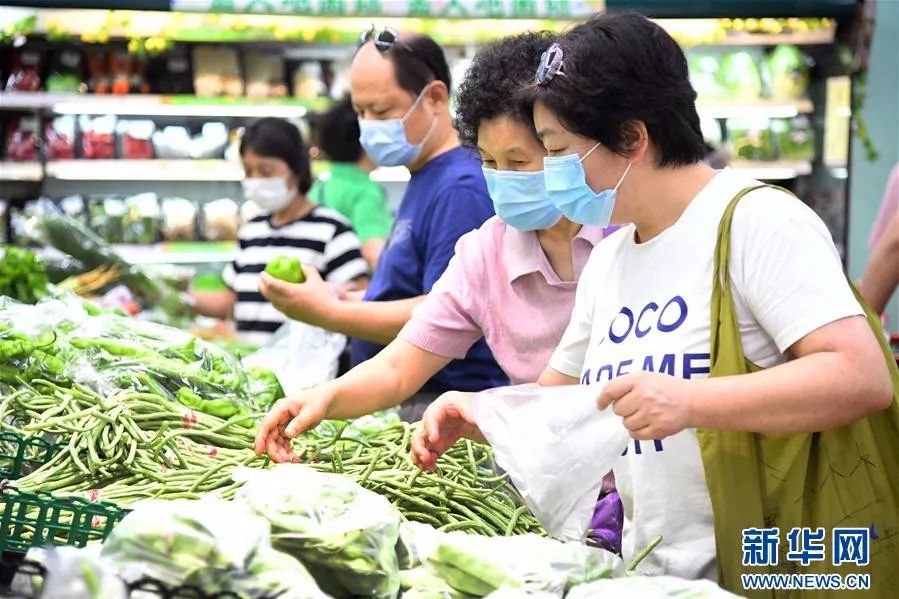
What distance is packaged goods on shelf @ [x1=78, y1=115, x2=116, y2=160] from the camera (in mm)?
7059

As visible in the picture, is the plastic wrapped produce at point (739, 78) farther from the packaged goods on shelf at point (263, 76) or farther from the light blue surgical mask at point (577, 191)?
the light blue surgical mask at point (577, 191)

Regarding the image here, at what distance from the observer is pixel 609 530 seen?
7.03 ft

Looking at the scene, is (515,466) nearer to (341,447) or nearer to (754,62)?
(341,447)

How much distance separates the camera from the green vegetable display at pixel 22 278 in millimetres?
3902

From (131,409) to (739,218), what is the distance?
1.41m

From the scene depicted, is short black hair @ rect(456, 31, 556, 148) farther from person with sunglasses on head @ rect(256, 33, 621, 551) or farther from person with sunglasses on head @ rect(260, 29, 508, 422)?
person with sunglasses on head @ rect(260, 29, 508, 422)

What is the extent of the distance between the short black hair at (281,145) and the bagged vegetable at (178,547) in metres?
3.44

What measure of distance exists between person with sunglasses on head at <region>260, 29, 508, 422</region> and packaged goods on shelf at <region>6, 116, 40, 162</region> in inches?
163

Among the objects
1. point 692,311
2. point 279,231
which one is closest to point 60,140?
point 279,231

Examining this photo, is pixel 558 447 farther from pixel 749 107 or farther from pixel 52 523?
pixel 749 107

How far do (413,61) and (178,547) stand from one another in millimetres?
2173

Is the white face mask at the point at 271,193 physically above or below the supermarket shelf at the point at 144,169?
above

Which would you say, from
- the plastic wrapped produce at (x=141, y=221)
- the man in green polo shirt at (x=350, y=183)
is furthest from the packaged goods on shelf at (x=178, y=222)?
the man in green polo shirt at (x=350, y=183)

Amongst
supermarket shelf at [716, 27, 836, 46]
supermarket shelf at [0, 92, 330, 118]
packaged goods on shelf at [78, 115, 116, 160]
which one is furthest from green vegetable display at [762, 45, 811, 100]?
packaged goods on shelf at [78, 115, 116, 160]
